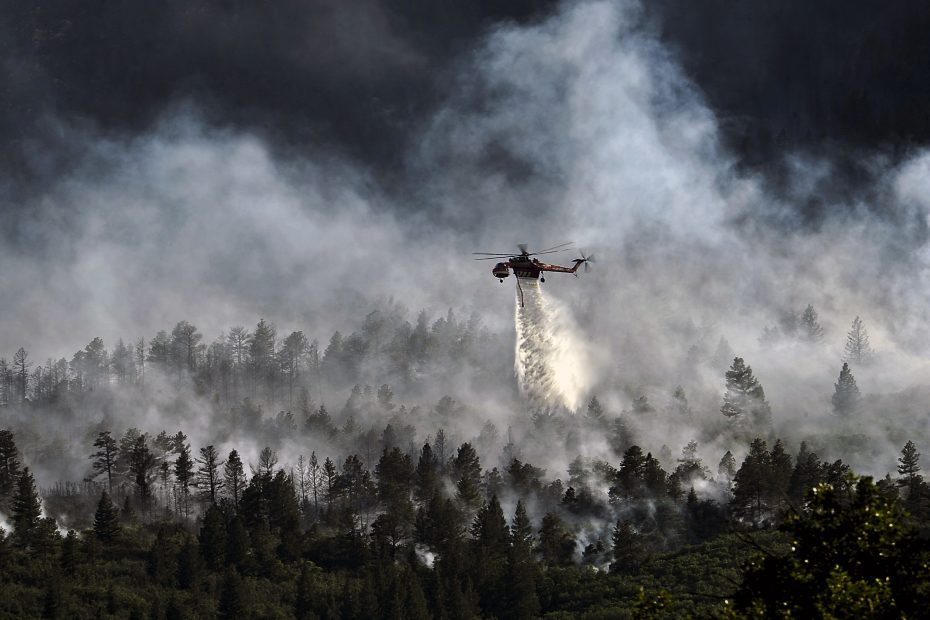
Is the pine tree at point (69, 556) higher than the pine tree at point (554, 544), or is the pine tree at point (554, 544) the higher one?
the pine tree at point (69, 556)

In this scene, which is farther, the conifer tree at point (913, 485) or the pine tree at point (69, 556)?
the pine tree at point (69, 556)

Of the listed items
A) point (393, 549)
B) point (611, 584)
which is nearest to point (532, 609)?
point (611, 584)

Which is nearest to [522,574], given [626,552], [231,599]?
[626,552]

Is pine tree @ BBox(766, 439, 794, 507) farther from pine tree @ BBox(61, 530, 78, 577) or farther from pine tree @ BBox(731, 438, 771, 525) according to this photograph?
pine tree @ BBox(61, 530, 78, 577)

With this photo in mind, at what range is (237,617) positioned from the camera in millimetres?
174500

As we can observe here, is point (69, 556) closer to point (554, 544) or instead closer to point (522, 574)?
point (522, 574)

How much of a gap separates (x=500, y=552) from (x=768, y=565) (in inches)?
5540

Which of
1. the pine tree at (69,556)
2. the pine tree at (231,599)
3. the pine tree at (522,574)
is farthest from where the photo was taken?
the pine tree at (69,556)

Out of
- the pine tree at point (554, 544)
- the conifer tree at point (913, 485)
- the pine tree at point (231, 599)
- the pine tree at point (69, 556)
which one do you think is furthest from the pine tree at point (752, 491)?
the pine tree at point (69, 556)

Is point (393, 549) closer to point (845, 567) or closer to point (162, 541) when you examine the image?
point (162, 541)

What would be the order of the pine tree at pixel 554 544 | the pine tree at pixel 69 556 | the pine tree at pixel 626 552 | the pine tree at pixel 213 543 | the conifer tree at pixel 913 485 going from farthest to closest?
the pine tree at pixel 554 544, the pine tree at pixel 213 543, the pine tree at pixel 69 556, the pine tree at pixel 626 552, the conifer tree at pixel 913 485

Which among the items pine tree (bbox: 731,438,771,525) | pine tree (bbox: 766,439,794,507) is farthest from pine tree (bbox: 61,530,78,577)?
pine tree (bbox: 766,439,794,507)

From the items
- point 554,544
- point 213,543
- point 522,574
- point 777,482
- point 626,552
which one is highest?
point 213,543

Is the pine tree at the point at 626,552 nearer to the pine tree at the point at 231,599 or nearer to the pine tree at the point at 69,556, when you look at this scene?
the pine tree at the point at 231,599
